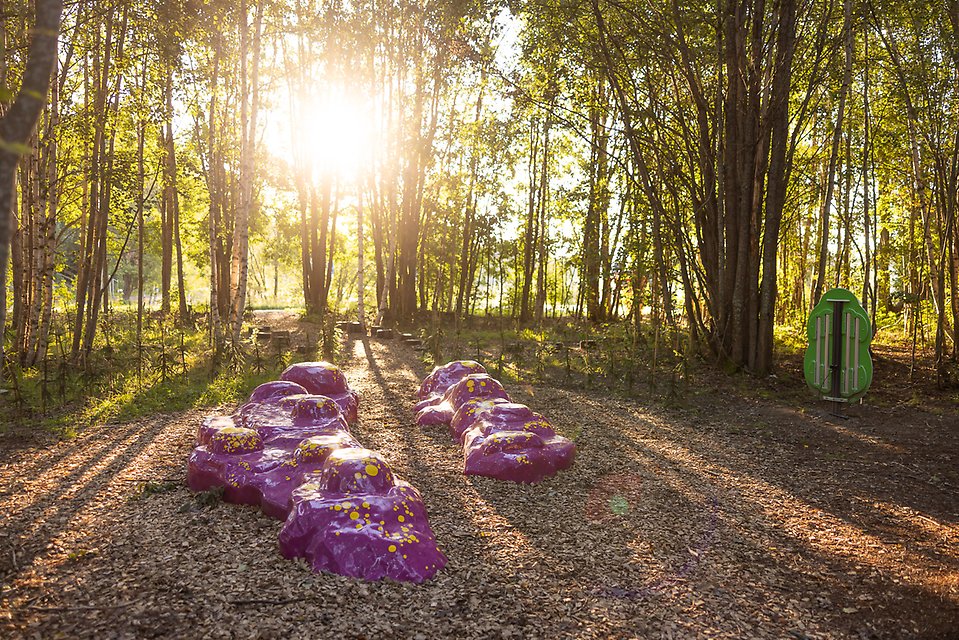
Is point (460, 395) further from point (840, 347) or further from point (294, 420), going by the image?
point (840, 347)

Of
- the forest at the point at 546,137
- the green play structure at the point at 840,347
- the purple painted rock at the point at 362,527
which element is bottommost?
the purple painted rock at the point at 362,527

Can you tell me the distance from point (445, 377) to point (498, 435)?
275 cm

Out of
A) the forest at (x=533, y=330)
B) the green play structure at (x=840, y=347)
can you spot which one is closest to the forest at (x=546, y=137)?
the forest at (x=533, y=330)

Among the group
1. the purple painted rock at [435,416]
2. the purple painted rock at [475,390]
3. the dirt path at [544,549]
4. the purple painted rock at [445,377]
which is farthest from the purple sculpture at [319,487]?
the purple painted rock at [445,377]

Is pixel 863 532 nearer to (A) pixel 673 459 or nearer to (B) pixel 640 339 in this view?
(A) pixel 673 459

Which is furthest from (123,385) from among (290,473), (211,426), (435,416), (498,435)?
(498,435)

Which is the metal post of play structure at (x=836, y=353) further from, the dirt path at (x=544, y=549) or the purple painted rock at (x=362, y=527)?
the purple painted rock at (x=362, y=527)

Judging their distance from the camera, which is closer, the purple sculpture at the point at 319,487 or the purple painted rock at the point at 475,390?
the purple sculpture at the point at 319,487

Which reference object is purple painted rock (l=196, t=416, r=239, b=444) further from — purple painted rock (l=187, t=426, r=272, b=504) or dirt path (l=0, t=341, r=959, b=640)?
dirt path (l=0, t=341, r=959, b=640)

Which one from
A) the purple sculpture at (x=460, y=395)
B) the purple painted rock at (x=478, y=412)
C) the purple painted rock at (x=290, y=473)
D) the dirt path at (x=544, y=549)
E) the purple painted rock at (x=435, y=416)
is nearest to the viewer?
the dirt path at (x=544, y=549)

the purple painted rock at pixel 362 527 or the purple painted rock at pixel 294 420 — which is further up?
the purple painted rock at pixel 294 420

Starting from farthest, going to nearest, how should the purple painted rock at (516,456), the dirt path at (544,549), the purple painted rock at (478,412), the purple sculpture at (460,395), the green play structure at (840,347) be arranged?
the green play structure at (840,347) < the purple sculpture at (460,395) < the purple painted rock at (478,412) < the purple painted rock at (516,456) < the dirt path at (544,549)

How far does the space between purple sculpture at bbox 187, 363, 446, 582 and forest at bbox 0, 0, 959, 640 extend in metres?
0.15

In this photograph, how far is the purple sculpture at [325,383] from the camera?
7.05 meters
